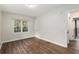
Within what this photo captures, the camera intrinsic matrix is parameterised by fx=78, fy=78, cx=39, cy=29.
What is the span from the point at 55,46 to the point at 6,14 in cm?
123

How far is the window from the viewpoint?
1.73m

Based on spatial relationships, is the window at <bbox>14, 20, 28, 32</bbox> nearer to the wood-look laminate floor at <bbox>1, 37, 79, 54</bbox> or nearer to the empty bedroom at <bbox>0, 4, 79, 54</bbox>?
the empty bedroom at <bbox>0, 4, 79, 54</bbox>

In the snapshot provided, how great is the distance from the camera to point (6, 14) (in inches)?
63.5

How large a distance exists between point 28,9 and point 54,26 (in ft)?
2.25

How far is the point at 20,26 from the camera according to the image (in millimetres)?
1776

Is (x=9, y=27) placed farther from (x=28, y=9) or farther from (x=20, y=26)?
(x=28, y=9)

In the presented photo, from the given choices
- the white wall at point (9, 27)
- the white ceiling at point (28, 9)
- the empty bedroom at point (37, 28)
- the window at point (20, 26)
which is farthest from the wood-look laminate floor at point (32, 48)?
the white ceiling at point (28, 9)

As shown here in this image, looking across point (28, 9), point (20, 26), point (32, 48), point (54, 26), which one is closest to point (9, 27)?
point (20, 26)

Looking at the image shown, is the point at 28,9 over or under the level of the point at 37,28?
over

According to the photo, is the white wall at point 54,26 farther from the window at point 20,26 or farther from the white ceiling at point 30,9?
the window at point 20,26

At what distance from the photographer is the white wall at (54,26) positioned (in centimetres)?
167

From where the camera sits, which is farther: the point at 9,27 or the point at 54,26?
the point at 54,26
